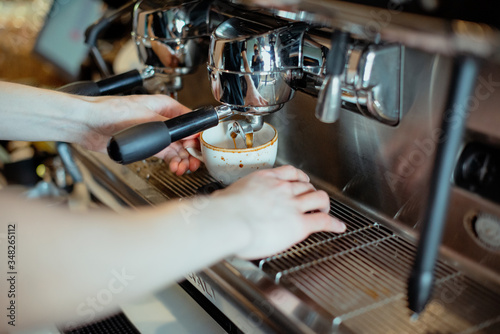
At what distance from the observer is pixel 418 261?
0.46 m

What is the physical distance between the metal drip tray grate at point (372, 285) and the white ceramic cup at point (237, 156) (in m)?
0.13

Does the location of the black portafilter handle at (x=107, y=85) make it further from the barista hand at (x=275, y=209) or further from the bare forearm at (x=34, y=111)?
the barista hand at (x=275, y=209)

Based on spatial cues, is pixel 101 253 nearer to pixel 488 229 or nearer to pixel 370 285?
pixel 370 285

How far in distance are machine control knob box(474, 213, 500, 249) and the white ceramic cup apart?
0.29 metres

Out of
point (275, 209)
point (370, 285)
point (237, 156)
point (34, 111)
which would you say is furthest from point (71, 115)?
point (370, 285)

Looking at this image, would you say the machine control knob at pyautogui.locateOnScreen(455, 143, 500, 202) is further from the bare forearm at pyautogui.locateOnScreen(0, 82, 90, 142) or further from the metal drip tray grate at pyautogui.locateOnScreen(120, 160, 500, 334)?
the bare forearm at pyautogui.locateOnScreen(0, 82, 90, 142)

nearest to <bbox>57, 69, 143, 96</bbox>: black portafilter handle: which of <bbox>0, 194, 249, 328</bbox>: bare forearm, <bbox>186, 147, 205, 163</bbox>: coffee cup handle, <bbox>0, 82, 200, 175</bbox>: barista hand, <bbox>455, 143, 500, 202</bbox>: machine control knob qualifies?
<bbox>0, 82, 200, 175</bbox>: barista hand

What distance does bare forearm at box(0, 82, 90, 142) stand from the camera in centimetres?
83

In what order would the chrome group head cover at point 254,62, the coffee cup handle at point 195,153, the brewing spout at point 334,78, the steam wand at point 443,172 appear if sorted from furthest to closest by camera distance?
the coffee cup handle at point 195,153 → the chrome group head cover at point 254,62 → the brewing spout at point 334,78 → the steam wand at point 443,172

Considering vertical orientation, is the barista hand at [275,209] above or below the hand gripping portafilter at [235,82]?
below

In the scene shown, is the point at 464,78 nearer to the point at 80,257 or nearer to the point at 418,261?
the point at 418,261

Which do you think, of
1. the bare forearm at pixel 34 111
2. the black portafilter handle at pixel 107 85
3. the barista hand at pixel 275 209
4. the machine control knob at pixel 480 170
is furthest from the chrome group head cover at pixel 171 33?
the machine control knob at pixel 480 170

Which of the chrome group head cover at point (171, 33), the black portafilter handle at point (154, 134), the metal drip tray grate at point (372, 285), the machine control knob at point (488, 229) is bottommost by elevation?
the metal drip tray grate at point (372, 285)

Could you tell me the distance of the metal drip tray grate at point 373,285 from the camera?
0.52 m
